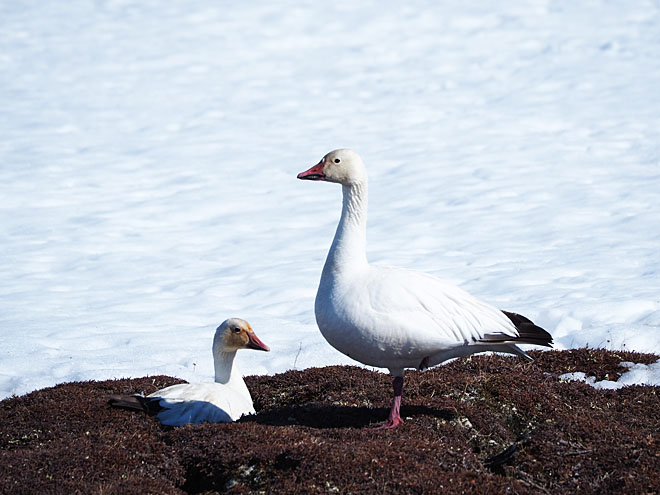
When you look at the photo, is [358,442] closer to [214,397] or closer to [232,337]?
[214,397]

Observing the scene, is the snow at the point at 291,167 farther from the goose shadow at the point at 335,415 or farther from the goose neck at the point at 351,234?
the goose neck at the point at 351,234

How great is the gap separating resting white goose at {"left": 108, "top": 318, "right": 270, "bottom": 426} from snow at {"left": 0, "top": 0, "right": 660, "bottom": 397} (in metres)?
3.13

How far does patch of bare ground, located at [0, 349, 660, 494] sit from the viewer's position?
7.12m

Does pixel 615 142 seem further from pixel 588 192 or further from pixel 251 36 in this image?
pixel 251 36

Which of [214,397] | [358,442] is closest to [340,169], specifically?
[358,442]

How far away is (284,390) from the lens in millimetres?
11195

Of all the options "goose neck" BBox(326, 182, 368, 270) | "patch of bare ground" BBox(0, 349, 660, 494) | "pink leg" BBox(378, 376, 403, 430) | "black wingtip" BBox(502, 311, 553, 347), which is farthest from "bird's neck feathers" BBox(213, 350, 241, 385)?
"black wingtip" BBox(502, 311, 553, 347)

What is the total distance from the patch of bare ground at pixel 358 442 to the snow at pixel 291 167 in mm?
3016

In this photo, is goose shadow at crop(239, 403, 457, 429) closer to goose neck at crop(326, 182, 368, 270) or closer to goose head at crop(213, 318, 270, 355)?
goose head at crop(213, 318, 270, 355)

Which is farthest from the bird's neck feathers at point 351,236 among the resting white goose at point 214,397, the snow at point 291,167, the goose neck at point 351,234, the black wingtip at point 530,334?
the snow at point 291,167

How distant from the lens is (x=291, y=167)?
40.9 metres

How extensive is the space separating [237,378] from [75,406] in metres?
2.05

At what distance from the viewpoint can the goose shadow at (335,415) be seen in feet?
29.8

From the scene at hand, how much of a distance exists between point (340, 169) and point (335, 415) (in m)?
2.80
